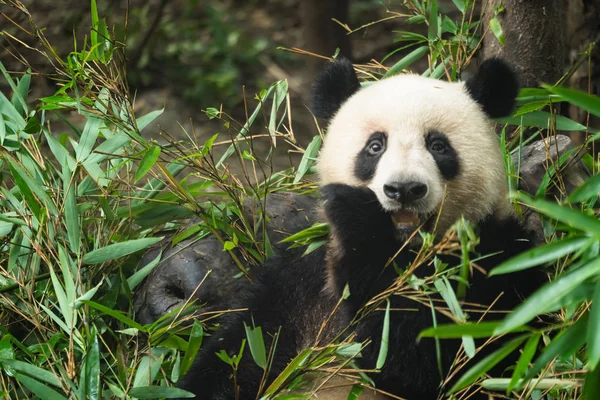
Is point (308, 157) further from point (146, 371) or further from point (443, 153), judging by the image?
point (146, 371)

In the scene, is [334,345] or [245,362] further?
[245,362]

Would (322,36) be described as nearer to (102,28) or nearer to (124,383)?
(102,28)

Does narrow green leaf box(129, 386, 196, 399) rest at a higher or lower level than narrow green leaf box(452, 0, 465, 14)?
lower

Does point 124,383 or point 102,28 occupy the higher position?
point 102,28

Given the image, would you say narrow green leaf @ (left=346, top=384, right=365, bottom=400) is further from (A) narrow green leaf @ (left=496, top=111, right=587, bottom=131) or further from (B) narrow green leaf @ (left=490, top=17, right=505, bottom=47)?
(B) narrow green leaf @ (left=490, top=17, right=505, bottom=47)

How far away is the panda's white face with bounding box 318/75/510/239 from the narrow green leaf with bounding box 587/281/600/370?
3.02ft

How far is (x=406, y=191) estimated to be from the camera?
229cm

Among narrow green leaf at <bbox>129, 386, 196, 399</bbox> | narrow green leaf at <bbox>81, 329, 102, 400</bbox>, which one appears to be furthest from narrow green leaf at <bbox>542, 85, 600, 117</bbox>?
narrow green leaf at <bbox>81, 329, 102, 400</bbox>

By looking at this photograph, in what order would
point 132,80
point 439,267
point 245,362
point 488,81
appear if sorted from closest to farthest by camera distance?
point 439,267, point 488,81, point 245,362, point 132,80

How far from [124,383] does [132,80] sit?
4043mm

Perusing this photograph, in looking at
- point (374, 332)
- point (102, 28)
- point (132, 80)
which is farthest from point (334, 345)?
point (132, 80)

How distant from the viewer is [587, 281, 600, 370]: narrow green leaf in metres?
1.38

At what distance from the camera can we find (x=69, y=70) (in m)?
2.80

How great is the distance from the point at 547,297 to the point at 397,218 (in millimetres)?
1038
